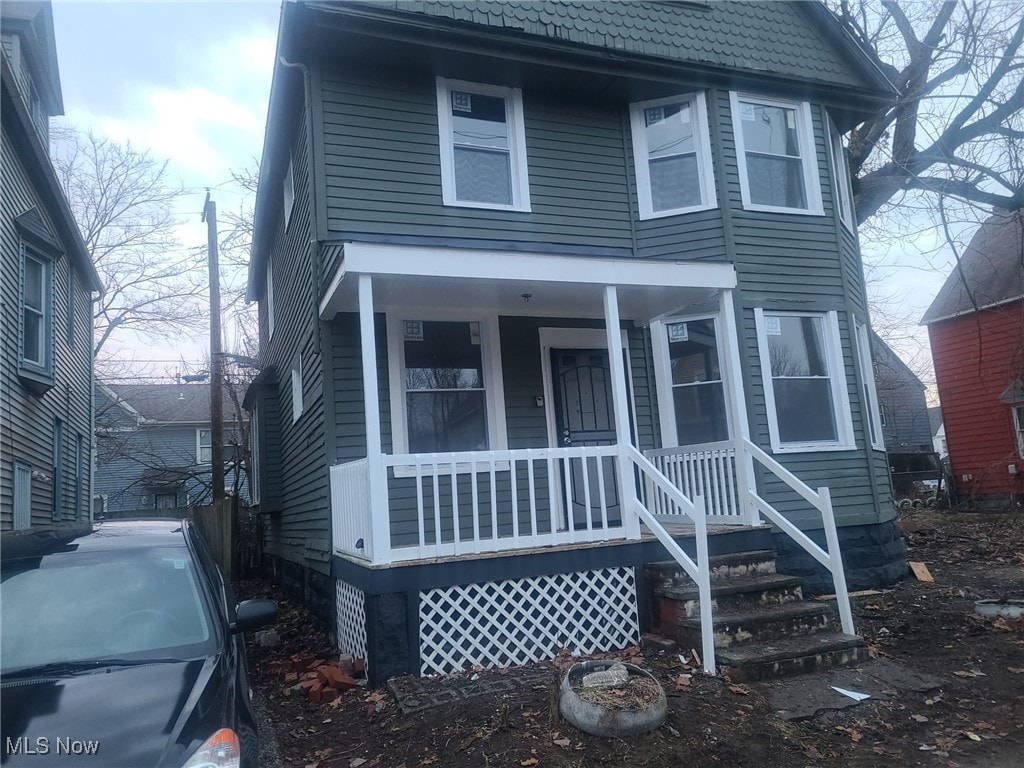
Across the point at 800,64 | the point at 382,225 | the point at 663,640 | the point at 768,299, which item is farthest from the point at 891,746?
the point at 800,64

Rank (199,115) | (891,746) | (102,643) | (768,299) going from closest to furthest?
(102,643)
(891,746)
(768,299)
(199,115)

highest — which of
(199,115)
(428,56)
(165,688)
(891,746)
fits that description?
(199,115)

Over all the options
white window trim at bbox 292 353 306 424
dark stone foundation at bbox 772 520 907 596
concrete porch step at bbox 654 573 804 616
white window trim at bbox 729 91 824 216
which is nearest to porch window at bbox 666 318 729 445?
dark stone foundation at bbox 772 520 907 596

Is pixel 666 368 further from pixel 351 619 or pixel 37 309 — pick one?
pixel 37 309

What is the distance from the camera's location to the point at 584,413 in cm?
880

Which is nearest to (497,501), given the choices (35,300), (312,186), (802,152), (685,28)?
(312,186)

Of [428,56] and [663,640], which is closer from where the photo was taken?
[663,640]

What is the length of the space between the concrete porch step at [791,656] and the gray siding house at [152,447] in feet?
68.5

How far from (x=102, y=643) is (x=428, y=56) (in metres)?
6.82

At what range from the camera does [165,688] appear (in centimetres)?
305

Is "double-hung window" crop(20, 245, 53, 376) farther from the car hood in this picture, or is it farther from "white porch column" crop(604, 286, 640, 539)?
the car hood

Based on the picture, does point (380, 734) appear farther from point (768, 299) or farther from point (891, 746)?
point (768, 299)

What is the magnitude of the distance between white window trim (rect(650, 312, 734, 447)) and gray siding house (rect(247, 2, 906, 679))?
0.03m

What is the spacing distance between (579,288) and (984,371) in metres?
16.7
